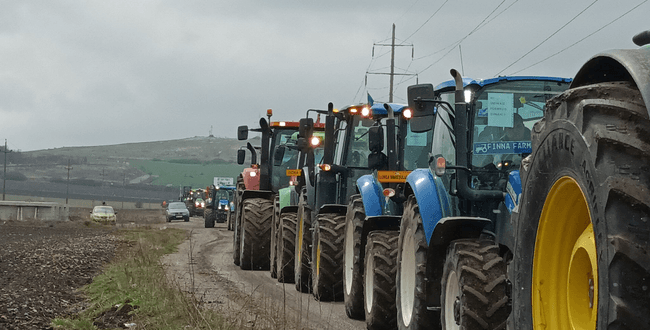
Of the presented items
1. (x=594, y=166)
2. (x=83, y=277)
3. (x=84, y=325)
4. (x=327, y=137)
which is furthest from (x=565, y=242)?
(x=83, y=277)

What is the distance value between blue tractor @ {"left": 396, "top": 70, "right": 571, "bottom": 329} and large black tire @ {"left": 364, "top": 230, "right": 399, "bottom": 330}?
4.02 feet

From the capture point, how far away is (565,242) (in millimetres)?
3422

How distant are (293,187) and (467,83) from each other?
367 inches

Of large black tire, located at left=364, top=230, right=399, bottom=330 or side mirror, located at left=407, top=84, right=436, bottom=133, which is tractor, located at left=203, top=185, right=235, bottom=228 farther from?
side mirror, located at left=407, top=84, right=436, bottom=133

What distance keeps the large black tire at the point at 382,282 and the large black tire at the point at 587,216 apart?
4.86 meters

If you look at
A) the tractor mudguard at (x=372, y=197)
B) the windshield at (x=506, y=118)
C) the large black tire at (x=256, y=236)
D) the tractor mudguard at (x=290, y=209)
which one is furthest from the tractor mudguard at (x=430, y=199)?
the large black tire at (x=256, y=236)

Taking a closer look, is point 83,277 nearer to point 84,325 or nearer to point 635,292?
point 84,325

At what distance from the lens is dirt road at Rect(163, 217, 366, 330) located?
28.6 ft

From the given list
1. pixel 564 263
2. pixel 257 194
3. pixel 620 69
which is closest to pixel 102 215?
pixel 257 194

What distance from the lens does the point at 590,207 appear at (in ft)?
9.71

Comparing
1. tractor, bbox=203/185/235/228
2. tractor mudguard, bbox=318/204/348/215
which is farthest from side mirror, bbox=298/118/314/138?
tractor, bbox=203/185/235/228

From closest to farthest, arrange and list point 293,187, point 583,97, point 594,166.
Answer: point 594,166, point 583,97, point 293,187

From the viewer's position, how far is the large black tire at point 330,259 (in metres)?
11.3

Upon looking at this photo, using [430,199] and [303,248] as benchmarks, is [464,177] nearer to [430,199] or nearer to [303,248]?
[430,199]
